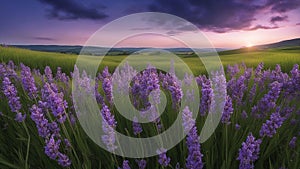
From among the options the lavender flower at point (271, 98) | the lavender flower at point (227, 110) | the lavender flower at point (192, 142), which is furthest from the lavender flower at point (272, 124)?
the lavender flower at point (192, 142)

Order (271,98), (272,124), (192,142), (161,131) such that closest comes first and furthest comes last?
(192,142) → (272,124) → (271,98) → (161,131)

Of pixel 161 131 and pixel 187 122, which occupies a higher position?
pixel 187 122

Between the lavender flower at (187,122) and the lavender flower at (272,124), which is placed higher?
the lavender flower at (187,122)

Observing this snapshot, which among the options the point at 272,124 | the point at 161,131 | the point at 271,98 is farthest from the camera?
the point at 161,131

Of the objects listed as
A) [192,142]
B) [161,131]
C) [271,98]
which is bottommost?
[161,131]

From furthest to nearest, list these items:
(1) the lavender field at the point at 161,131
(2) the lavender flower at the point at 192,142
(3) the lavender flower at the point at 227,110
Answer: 1. (3) the lavender flower at the point at 227,110
2. (1) the lavender field at the point at 161,131
3. (2) the lavender flower at the point at 192,142

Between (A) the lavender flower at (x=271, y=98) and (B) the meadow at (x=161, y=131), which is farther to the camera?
(A) the lavender flower at (x=271, y=98)

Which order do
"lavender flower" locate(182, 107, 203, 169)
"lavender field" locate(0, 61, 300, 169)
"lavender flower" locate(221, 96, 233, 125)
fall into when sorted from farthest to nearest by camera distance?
"lavender flower" locate(221, 96, 233, 125) → "lavender field" locate(0, 61, 300, 169) → "lavender flower" locate(182, 107, 203, 169)

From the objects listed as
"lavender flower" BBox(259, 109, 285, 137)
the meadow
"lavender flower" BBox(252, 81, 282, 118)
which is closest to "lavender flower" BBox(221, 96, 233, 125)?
the meadow

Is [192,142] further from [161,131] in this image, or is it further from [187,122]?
[161,131]

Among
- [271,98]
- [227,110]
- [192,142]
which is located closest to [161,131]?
[227,110]

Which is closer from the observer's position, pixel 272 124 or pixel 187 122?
pixel 187 122

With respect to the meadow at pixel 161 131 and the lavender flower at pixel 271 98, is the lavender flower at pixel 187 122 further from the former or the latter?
the lavender flower at pixel 271 98

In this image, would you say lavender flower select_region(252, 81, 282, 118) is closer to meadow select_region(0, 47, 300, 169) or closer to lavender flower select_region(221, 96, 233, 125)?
meadow select_region(0, 47, 300, 169)
